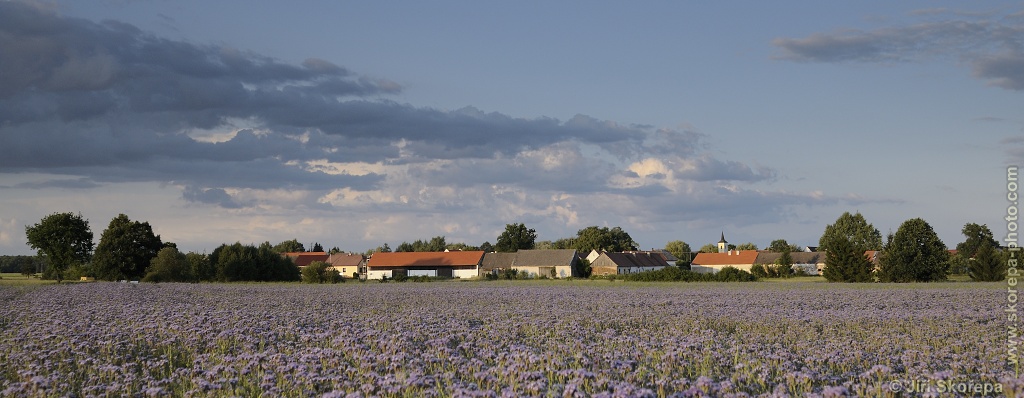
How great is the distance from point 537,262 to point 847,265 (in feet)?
164

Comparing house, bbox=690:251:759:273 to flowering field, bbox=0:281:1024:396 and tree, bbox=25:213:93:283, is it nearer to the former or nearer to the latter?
tree, bbox=25:213:93:283

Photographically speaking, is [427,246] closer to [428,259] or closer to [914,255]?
[428,259]

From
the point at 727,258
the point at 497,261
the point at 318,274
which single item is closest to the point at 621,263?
the point at 497,261

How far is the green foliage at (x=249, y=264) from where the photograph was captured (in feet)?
208

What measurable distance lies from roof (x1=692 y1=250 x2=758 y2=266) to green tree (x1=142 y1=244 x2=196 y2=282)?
88.7m

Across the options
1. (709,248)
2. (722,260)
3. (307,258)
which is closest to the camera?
(307,258)

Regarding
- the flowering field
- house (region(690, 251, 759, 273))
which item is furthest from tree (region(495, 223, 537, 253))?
the flowering field

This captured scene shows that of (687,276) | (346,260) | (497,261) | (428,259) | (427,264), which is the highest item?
(428,259)

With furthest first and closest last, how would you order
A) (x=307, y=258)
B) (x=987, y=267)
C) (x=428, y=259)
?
(x=307, y=258)
(x=428, y=259)
(x=987, y=267)

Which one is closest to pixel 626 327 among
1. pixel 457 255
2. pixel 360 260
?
pixel 457 255

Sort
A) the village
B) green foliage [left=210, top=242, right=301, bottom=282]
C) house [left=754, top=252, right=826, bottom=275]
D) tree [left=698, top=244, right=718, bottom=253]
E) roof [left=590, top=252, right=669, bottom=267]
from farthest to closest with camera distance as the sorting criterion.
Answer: tree [left=698, top=244, right=718, bottom=253] → house [left=754, top=252, right=826, bottom=275] → roof [left=590, top=252, right=669, bottom=267] → the village → green foliage [left=210, top=242, right=301, bottom=282]

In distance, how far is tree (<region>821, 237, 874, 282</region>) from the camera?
61.4m

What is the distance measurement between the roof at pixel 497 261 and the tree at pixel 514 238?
22.3m

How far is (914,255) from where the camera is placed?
64.7 m
